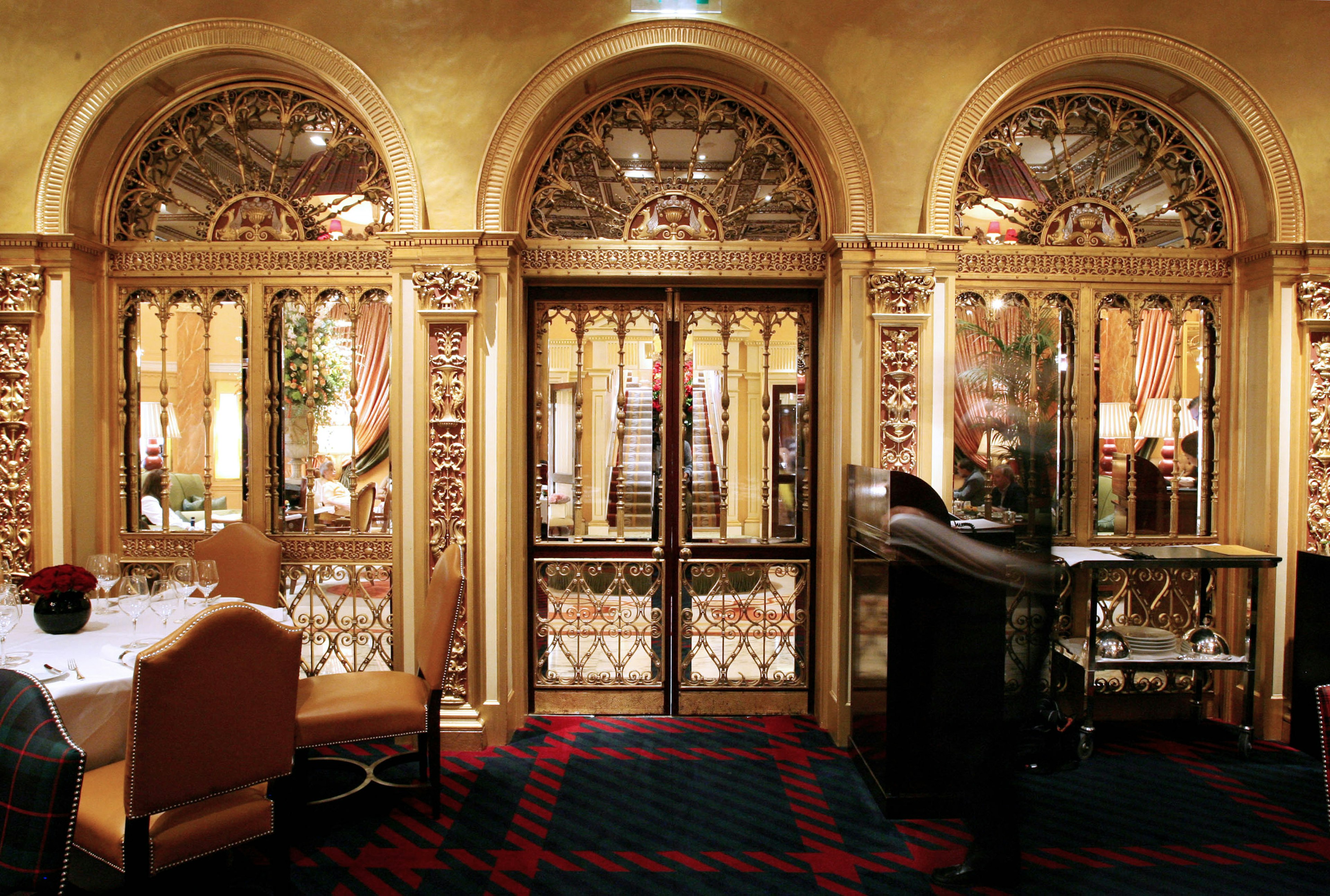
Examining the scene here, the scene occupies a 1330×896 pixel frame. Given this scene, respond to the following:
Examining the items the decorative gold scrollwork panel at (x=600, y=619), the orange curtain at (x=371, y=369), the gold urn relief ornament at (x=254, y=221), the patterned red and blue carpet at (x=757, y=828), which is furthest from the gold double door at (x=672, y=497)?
the gold urn relief ornament at (x=254, y=221)

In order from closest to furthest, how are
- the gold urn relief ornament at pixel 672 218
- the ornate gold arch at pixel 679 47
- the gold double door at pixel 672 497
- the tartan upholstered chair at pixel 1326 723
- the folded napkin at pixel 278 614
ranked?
1. the tartan upholstered chair at pixel 1326 723
2. the folded napkin at pixel 278 614
3. the ornate gold arch at pixel 679 47
4. the gold urn relief ornament at pixel 672 218
5. the gold double door at pixel 672 497

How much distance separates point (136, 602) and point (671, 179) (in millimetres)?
3191

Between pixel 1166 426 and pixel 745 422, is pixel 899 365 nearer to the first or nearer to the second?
pixel 745 422

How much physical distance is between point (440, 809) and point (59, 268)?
3360mm

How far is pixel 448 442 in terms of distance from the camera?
148 inches

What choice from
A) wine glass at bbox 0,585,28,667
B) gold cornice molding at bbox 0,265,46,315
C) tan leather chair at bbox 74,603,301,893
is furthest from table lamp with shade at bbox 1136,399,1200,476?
gold cornice molding at bbox 0,265,46,315

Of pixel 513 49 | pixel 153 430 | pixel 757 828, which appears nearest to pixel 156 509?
pixel 153 430

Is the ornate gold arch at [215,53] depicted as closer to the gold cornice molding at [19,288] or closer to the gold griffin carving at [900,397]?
the gold cornice molding at [19,288]

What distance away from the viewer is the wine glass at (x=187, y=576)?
9.82 ft

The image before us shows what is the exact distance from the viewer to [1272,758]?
145 inches

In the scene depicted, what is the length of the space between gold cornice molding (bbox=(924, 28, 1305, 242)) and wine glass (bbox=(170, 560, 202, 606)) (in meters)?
3.75

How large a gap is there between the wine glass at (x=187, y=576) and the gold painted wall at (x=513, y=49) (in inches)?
77.0

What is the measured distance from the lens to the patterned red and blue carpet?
2666 mm

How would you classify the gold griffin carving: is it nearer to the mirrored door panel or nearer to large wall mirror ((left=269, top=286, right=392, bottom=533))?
the mirrored door panel
